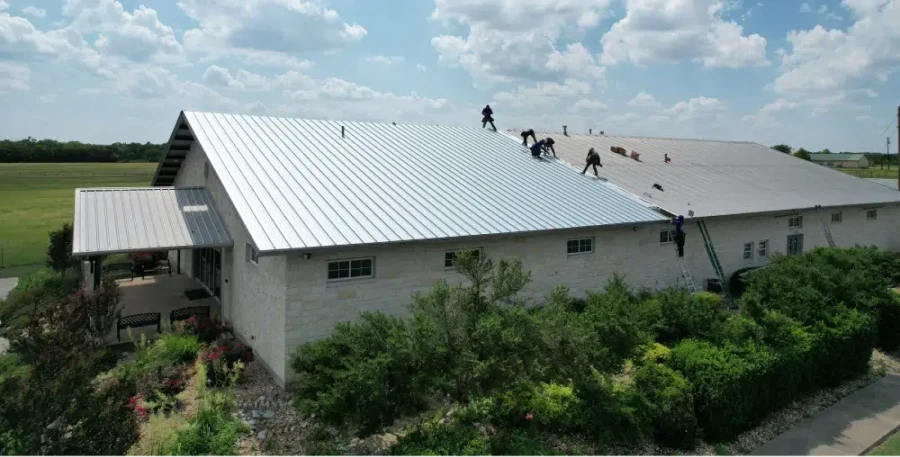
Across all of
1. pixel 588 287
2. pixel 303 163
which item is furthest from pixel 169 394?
pixel 588 287

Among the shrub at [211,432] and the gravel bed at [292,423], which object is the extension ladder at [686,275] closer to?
the gravel bed at [292,423]

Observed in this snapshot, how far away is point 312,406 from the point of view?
7.98 metres

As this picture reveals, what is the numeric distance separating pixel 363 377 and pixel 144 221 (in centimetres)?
1019

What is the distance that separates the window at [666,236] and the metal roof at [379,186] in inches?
49.2

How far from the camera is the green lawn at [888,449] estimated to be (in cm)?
1009

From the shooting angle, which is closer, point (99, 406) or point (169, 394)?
point (99, 406)

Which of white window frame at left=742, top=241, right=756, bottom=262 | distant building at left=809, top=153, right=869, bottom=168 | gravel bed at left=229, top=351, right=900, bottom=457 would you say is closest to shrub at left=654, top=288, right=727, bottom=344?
gravel bed at left=229, top=351, right=900, bottom=457

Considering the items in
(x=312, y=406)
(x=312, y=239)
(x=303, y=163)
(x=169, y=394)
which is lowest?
(x=169, y=394)

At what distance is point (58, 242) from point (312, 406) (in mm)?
19620

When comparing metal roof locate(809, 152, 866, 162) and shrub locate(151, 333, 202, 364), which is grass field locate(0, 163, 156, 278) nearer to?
shrub locate(151, 333, 202, 364)

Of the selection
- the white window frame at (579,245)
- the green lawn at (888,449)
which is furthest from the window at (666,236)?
the green lawn at (888,449)

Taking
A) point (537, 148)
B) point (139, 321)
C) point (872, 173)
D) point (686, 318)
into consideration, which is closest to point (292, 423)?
point (139, 321)

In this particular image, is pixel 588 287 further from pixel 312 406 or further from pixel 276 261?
pixel 312 406

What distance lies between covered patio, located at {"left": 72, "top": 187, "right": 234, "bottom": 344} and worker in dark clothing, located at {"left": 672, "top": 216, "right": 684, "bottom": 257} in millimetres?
13570
